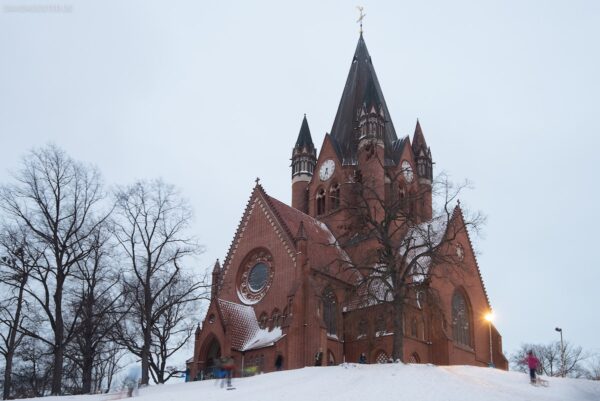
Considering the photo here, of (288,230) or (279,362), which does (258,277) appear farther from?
(279,362)

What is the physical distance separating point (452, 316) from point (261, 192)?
15712mm

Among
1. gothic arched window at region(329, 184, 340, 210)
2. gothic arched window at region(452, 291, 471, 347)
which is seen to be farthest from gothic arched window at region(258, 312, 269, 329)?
gothic arched window at region(452, 291, 471, 347)

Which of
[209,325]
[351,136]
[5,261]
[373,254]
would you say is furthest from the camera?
[351,136]

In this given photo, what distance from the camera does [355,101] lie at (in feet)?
194

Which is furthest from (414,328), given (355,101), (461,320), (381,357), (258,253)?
(355,101)

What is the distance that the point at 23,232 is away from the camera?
104ft

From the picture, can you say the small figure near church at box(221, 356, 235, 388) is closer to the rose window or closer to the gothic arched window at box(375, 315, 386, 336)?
the gothic arched window at box(375, 315, 386, 336)

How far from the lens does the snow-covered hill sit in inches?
906

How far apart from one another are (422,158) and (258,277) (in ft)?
70.1

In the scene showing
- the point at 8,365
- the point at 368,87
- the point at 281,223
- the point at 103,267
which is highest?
the point at 368,87

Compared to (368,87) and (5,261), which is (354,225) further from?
(368,87)

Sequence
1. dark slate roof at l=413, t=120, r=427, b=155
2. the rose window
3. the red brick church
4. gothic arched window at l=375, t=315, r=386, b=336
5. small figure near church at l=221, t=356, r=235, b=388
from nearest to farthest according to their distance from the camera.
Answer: small figure near church at l=221, t=356, r=235, b=388 < the red brick church < gothic arched window at l=375, t=315, r=386, b=336 < the rose window < dark slate roof at l=413, t=120, r=427, b=155

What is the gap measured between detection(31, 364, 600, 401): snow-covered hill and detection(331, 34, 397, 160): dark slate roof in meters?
28.7

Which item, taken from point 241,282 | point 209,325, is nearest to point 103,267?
point 209,325
